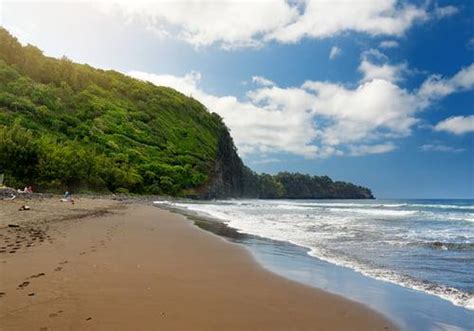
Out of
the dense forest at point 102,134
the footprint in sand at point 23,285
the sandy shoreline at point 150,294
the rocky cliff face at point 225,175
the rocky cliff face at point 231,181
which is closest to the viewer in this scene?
the sandy shoreline at point 150,294

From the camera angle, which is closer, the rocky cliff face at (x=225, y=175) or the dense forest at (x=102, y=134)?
the dense forest at (x=102, y=134)

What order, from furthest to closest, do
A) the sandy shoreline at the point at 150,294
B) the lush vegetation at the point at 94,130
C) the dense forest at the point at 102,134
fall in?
the dense forest at the point at 102,134 < the lush vegetation at the point at 94,130 < the sandy shoreline at the point at 150,294

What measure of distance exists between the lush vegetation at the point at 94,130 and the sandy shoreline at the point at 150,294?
38591 millimetres

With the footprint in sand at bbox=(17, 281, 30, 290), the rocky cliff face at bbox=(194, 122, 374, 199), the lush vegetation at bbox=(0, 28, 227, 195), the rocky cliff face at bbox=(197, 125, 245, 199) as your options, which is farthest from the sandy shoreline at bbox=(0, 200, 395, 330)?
the rocky cliff face at bbox=(197, 125, 245, 199)

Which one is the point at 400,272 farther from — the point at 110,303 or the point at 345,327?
the point at 110,303

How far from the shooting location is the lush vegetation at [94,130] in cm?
4488

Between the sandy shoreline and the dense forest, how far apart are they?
38.7 m

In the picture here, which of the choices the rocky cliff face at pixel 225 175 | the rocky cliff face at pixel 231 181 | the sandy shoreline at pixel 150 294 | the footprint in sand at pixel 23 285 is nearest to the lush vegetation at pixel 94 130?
the rocky cliff face at pixel 225 175

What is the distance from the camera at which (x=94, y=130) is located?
70125mm

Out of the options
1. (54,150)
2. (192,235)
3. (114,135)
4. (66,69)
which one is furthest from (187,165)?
(192,235)

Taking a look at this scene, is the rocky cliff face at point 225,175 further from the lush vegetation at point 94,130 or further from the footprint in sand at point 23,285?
the footprint in sand at point 23,285

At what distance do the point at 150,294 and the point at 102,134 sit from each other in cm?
6923

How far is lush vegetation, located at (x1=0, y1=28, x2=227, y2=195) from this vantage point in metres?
44.9

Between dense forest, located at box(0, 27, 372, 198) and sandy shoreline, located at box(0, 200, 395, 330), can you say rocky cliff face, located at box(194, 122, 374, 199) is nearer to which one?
dense forest, located at box(0, 27, 372, 198)
